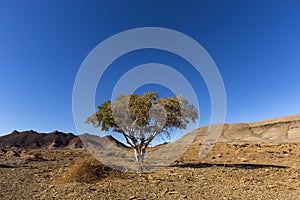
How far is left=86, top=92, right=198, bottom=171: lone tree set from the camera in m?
17.7

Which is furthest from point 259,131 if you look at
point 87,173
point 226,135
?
point 87,173

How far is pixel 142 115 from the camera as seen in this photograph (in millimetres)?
17641

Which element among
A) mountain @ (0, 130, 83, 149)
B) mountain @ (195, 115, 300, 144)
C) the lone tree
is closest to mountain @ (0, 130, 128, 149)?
mountain @ (0, 130, 83, 149)

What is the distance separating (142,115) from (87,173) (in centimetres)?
575

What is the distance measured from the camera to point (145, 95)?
58.3 ft

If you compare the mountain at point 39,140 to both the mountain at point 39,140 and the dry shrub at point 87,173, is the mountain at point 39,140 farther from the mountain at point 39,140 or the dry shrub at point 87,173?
the dry shrub at point 87,173

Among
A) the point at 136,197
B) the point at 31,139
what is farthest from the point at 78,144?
the point at 136,197

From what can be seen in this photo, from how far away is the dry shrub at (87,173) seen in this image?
543 inches

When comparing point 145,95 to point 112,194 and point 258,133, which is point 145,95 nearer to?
point 112,194

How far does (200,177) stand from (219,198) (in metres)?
4.94

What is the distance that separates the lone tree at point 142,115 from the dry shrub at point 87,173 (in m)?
2.58

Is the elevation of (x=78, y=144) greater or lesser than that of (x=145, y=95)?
greater

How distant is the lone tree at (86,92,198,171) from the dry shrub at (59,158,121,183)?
8.46 ft

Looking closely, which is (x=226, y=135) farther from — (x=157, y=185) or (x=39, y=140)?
(x=39, y=140)
